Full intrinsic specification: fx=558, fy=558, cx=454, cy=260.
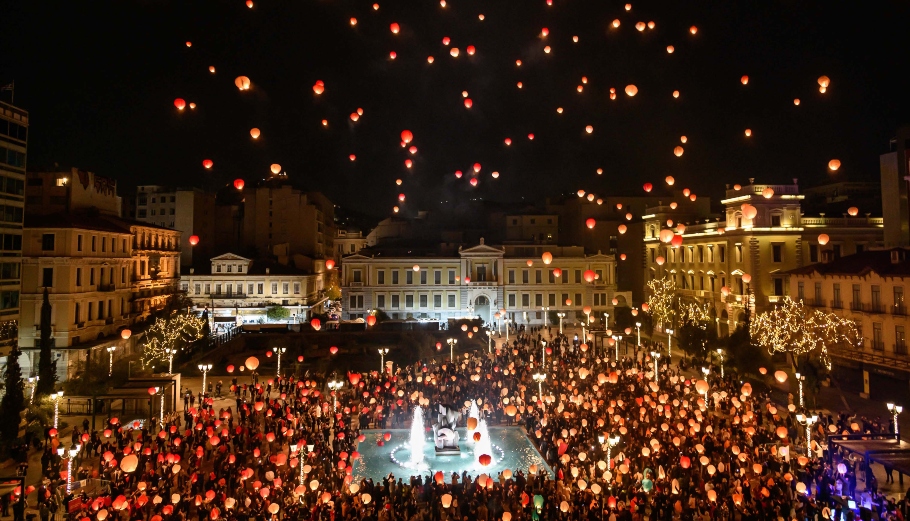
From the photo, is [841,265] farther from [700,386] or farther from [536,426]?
[536,426]

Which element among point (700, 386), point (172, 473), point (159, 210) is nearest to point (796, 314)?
point (700, 386)

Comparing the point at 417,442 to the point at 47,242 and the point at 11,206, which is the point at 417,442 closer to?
the point at 11,206

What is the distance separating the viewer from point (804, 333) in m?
24.2

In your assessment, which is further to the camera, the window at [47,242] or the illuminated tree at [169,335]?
the illuminated tree at [169,335]

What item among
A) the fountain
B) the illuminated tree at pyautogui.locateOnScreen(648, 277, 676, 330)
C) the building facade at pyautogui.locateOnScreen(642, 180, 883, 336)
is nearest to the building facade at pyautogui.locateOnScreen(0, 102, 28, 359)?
the fountain

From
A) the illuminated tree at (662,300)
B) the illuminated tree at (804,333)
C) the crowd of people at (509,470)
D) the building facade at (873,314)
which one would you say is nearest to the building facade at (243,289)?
the crowd of people at (509,470)

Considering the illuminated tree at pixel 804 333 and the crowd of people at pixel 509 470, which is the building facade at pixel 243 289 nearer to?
the crowd of people at pixel 509 470

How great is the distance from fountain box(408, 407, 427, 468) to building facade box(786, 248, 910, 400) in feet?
62.6

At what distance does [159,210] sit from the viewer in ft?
210

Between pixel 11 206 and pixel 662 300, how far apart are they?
36157 mm

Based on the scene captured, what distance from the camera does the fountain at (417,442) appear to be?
1645cm

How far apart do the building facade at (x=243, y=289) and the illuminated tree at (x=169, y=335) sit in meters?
13.2

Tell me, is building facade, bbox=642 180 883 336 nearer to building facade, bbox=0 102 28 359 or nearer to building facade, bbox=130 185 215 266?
building facade, bbox=0 102 28 359

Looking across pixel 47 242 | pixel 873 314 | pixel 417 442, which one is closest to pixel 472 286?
pixel 873 314
